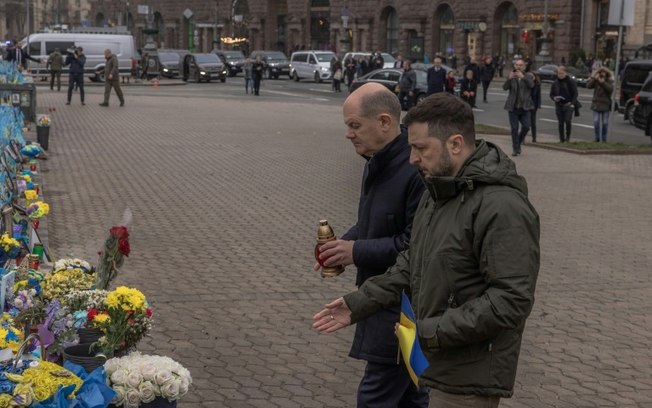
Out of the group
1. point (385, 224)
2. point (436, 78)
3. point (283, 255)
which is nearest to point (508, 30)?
point (436, 78)

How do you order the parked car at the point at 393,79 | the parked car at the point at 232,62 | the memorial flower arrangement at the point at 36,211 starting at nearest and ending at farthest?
the memorial flower arrangement at the point at 36,211 < the parked car at the point at 393,79 < the parked car at the point at 232,62

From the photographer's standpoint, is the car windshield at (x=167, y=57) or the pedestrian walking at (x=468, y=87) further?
the car windshield at (x=167, y=57)

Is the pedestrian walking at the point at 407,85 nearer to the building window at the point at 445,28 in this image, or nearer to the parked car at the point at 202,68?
the parked car at the point at 202,68

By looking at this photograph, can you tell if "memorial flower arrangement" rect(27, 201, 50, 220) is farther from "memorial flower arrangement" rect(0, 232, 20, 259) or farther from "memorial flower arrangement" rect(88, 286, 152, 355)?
"memorial flower arrangement" rect(88, 286, 152, 355)

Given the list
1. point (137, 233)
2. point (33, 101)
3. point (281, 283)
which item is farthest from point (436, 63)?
point (281, 283)

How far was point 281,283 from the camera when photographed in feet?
31.0

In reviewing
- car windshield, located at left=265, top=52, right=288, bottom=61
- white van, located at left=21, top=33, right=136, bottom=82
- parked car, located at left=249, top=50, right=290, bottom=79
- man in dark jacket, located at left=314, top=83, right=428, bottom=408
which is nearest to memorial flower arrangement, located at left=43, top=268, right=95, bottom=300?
man in dark jacket, located at left=314, top=83, right=428, bottom=408

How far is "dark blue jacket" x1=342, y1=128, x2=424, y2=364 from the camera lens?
14.9 ft

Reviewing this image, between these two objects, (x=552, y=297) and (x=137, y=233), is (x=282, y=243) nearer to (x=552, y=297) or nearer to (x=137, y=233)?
(x=137, y=233)

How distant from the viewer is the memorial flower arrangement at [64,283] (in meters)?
5.74

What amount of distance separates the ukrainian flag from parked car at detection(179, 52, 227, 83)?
165 ft

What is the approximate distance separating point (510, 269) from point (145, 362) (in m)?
1.96

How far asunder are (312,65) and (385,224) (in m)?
50.7

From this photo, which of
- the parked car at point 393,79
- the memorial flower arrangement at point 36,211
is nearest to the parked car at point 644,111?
the parked car at point 393,79
